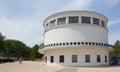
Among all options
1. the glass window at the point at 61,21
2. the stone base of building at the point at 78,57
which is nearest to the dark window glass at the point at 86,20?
the glass window at the point at 61,21

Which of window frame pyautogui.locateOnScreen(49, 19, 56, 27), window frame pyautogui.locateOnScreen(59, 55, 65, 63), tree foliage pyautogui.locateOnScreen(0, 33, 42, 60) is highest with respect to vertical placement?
window frame pyautogui.locateOnScreen(49, 19, 56, 27)

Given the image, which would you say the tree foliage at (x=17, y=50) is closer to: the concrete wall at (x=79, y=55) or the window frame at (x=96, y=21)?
the concrete wall at (x=79, y=55)

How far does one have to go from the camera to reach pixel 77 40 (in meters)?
33.4

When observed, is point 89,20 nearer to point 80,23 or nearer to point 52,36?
point 80,23

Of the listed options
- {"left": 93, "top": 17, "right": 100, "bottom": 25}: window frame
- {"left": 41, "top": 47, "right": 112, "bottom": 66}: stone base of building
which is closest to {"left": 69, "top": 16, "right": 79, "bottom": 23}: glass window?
{"left": 93, "top": 17, "right": 100, "bottom": 25}: window frame

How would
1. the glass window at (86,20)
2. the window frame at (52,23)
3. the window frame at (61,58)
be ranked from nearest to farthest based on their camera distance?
the window frame at (61,58) < the glass window at (86,20) < the window frame at (52,23)

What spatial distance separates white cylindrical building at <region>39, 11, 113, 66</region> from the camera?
32.8m

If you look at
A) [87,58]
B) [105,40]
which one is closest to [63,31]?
[87,58]

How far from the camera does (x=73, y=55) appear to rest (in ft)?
108

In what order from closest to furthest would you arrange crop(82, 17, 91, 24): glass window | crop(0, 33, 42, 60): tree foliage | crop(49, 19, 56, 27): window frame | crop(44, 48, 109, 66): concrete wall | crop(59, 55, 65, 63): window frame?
1. crop(44, 48, 109, 66): concrete wall
2. crop(59, 55, 65, 63): window frame
3. crop(82, 17, 91, 24): glass window
4. crop(49, 19, 56, 27): window frame
5. crop(0, 33, 42, 60): tree foliage

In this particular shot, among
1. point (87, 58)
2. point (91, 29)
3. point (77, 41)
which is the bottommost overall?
point (87, 58)

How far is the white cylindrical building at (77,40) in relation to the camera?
32.8 metres

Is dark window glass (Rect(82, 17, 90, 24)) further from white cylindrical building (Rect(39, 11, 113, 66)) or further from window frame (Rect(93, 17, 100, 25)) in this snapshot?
window frame (Rect(93, 17, 100, 25))

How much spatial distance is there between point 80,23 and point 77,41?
3.52 meters
